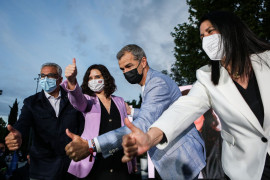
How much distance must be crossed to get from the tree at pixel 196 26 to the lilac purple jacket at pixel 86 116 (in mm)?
9237

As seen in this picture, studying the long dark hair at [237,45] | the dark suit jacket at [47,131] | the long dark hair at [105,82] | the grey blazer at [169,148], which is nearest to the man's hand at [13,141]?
the dark suit jacket at [47,131]

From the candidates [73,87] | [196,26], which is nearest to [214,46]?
[73,87]

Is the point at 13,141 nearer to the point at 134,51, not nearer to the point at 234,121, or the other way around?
the point at 134,51

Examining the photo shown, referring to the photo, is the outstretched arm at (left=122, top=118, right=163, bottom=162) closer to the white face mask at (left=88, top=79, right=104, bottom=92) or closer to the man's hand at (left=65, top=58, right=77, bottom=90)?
the man's hand at (left=65, top=58, right=77, bottom=90)

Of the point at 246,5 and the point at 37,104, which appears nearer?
the point at 37,104

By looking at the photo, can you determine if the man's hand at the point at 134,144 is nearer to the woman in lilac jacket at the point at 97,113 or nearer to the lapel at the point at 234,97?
the lapel at the point at 234,97

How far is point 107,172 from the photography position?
2.85 metres

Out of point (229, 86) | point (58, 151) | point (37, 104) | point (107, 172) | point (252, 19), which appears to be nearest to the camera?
point (229, 86)

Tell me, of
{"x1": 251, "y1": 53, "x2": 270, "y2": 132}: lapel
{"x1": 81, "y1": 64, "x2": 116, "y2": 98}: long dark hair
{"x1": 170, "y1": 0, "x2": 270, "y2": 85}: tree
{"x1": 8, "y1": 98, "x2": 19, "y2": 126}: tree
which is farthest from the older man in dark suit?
{"x1": 8, "y1": 98, "x2": 19, "y2": 126}: tree

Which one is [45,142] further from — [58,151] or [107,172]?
[107,172]

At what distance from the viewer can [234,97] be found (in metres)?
1.68

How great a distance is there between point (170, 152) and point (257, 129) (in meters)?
0.86

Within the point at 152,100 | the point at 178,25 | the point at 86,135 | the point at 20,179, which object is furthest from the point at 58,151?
the point at 178,25

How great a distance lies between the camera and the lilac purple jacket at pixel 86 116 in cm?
274
